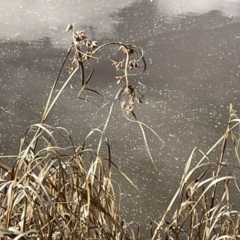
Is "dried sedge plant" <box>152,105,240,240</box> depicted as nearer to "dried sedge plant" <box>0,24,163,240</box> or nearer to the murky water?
"dried sedge plant" <box>0,24,163,240</box>

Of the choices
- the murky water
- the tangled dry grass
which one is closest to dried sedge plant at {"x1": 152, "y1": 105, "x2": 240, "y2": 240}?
the tangled dry grass

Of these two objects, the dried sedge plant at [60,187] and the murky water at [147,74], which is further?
the murky water at [147,74]

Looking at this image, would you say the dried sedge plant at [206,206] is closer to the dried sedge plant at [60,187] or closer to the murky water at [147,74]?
the dried sedge plant at [60,187]

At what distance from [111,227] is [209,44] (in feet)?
3.78

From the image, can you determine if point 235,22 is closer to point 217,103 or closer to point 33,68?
point 217,103

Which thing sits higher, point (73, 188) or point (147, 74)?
point (73, 188)

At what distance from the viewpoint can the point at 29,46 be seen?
189 centimetres

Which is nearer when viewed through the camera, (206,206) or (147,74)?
(206,206)

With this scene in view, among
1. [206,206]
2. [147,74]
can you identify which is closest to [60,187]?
[206,206]

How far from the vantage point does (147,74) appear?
1746mm

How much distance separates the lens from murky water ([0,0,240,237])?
4.78 ft

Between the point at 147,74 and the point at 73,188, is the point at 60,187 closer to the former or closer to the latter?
the point at 73,188

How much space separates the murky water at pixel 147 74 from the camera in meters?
1.46

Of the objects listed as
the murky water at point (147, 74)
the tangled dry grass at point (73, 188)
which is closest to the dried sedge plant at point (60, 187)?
the tangled dry grass at point (73, 188)
